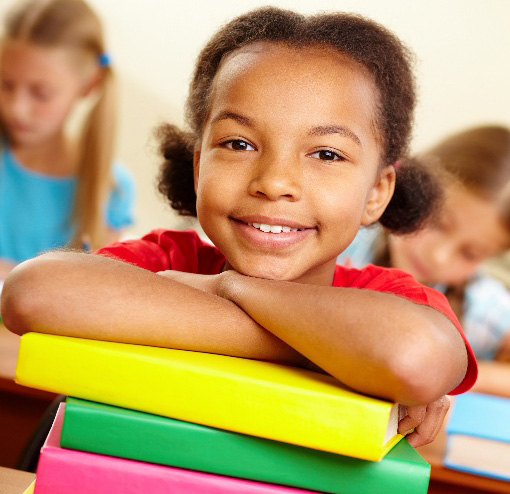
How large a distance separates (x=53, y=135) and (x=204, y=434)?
1.97 meters

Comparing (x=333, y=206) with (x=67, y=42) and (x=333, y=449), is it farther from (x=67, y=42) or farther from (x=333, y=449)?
(x=67, y=42)

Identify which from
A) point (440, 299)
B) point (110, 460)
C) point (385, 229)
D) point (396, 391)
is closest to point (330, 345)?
point (396, 391)

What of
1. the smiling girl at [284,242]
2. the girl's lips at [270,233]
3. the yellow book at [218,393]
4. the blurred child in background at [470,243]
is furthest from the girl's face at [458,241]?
the yellow book at [218,393]

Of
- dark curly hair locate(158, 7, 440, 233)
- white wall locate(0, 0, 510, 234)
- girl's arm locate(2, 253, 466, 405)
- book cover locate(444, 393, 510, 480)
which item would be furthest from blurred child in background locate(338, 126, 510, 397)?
girl's arm locate(2, 253, 466, 405)

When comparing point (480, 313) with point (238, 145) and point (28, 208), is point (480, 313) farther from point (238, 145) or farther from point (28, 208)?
point (238, 145)

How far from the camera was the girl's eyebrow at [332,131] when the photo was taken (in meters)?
0.91

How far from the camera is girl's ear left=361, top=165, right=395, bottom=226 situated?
110 cm

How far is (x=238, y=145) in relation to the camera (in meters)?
0.95

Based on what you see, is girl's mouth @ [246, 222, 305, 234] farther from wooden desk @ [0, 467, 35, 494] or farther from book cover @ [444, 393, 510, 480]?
book cover @ [444, 393, 510, 480]

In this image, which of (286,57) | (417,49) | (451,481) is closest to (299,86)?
(286,57)

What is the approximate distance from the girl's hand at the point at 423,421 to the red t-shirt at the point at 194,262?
0.43 feet

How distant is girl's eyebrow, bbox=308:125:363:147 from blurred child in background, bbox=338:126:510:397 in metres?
1.03

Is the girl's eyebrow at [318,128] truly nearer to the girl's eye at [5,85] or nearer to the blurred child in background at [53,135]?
the blurred child in background at [53,135]

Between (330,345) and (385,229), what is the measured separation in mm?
617
